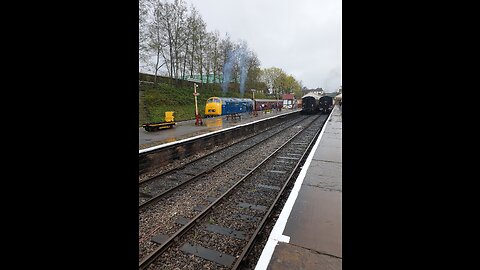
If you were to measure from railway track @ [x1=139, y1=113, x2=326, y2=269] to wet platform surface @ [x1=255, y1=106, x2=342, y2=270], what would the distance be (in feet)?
2.14

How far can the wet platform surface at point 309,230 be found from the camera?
3.10 metres

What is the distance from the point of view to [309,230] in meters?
3.84

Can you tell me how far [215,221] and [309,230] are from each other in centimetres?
204

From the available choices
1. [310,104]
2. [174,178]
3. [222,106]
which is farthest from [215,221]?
[310,104]

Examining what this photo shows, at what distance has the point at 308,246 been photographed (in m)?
3.42

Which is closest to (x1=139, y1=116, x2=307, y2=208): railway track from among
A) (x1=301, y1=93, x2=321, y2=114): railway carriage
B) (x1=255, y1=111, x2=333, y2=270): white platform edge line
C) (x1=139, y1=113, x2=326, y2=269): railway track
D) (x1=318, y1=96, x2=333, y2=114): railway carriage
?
(x1=139, y1=113, x2=326, y2=269): railway track

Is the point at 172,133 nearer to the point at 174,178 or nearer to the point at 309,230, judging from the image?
the point at 174,178

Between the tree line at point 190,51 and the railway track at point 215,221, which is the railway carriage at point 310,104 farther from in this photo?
the railway track at point 215,221

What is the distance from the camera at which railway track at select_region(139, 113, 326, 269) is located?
3842 mm

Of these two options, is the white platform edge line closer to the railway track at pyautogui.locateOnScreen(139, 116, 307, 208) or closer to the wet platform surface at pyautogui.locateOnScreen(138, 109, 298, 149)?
the railway track at pyautogui.locateOnScreen(139, 116, 307, 208)

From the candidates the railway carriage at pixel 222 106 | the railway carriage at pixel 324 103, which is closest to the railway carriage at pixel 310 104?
the railway carriage at pixel 324 103

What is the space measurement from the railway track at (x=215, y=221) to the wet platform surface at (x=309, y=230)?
651 mm
